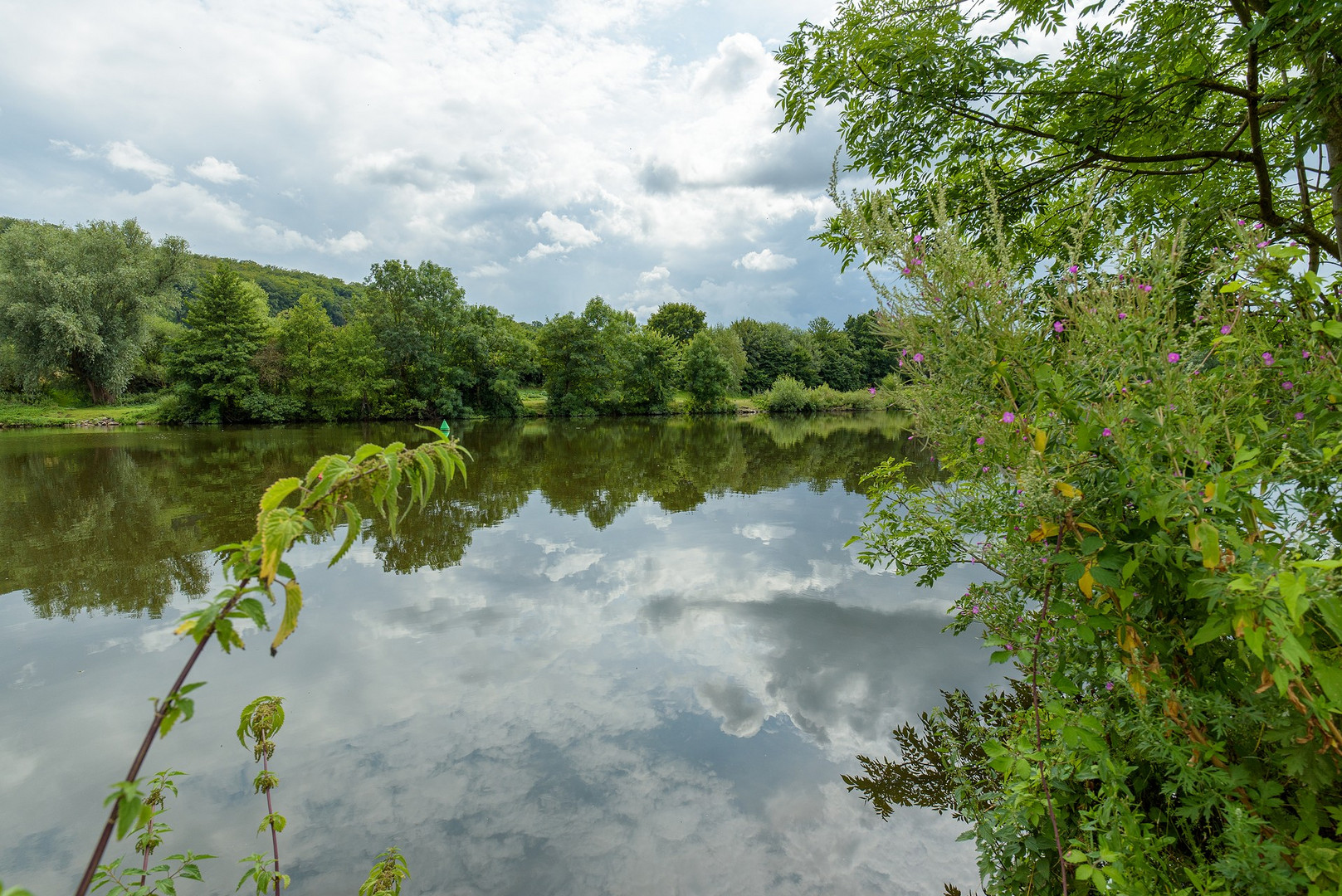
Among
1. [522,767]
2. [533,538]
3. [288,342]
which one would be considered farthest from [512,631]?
[288,342]

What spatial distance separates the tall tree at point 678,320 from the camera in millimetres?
65125

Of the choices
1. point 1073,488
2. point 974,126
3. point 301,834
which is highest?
point 974,126

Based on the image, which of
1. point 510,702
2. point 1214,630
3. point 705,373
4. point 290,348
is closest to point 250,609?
point 1214,630

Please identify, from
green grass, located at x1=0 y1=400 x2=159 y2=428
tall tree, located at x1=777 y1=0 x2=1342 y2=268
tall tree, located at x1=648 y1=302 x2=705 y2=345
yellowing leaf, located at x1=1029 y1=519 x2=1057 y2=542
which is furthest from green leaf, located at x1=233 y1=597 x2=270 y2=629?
tall tree, located at x1=648 y1=302 x2=705 y2=345

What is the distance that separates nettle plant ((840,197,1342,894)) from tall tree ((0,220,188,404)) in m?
43.9

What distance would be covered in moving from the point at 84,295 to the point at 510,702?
42568 millimetres

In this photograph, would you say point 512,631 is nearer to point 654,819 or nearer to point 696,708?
point 696,708

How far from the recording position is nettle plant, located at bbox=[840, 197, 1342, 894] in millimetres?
1245

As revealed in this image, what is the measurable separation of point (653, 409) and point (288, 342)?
26636mm

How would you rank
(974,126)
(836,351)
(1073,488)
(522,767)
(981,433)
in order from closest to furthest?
1. (1073,488)
2. (981,433)
3. (522,767)
4. (974,126)
5. (836,351)

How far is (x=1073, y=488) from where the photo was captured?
1403 millimetres

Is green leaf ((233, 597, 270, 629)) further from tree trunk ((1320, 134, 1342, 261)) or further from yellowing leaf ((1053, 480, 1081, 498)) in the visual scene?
tree trunk ((1320, 134, 1342, 261))

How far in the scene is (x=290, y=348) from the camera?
124 feet

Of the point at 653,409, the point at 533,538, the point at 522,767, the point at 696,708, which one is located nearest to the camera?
the point at 522,767
